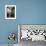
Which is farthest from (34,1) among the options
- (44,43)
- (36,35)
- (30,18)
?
(44,43)

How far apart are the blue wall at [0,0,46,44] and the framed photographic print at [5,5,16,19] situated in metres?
0.09

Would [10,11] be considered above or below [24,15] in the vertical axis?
above

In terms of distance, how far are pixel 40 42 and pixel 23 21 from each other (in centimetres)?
81

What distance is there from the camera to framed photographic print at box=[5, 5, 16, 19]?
375 cm

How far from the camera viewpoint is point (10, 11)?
376 centimetres

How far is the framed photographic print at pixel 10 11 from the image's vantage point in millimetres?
3750

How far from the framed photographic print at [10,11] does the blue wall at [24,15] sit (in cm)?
9

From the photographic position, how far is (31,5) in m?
3.75

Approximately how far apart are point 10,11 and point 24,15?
443mm

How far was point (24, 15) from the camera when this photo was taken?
3748mm

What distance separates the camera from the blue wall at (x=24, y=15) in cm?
373

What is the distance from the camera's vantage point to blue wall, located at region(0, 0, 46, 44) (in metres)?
3.73

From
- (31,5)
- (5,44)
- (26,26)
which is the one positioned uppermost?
(31,5)

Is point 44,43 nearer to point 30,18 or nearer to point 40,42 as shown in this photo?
point 40,42
